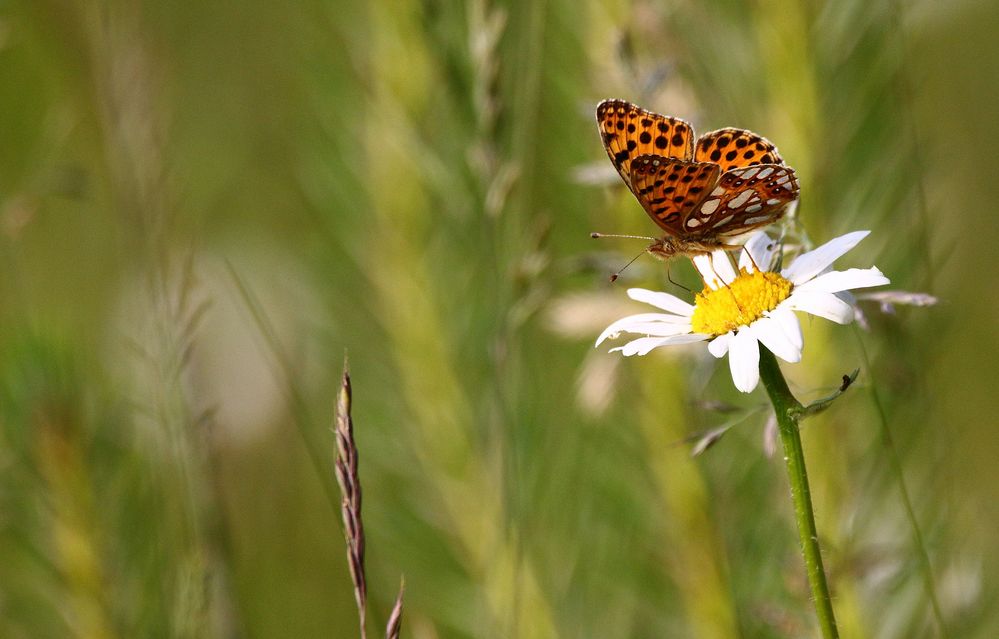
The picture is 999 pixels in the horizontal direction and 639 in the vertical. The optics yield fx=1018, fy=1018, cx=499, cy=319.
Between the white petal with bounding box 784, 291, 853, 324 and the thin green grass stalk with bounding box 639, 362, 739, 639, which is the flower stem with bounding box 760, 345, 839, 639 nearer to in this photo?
the white petal with bounding box 784, 291, 853, 324

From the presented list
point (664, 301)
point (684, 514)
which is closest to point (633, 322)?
point (664, 301)

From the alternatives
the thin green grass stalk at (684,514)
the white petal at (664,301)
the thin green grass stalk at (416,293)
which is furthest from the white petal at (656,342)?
the thin green grass stalk at (416,293)

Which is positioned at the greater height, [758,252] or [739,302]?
[758,252]

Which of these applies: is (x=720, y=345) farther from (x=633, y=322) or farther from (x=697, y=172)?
(x=697, y=172)

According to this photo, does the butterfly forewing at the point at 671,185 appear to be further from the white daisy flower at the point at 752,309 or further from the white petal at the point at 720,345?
the white petal at the point at 720,345

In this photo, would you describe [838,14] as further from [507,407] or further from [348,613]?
[348,613]

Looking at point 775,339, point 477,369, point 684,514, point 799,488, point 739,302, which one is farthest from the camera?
point 477,369

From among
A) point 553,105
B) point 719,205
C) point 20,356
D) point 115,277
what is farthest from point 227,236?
point 719,205
